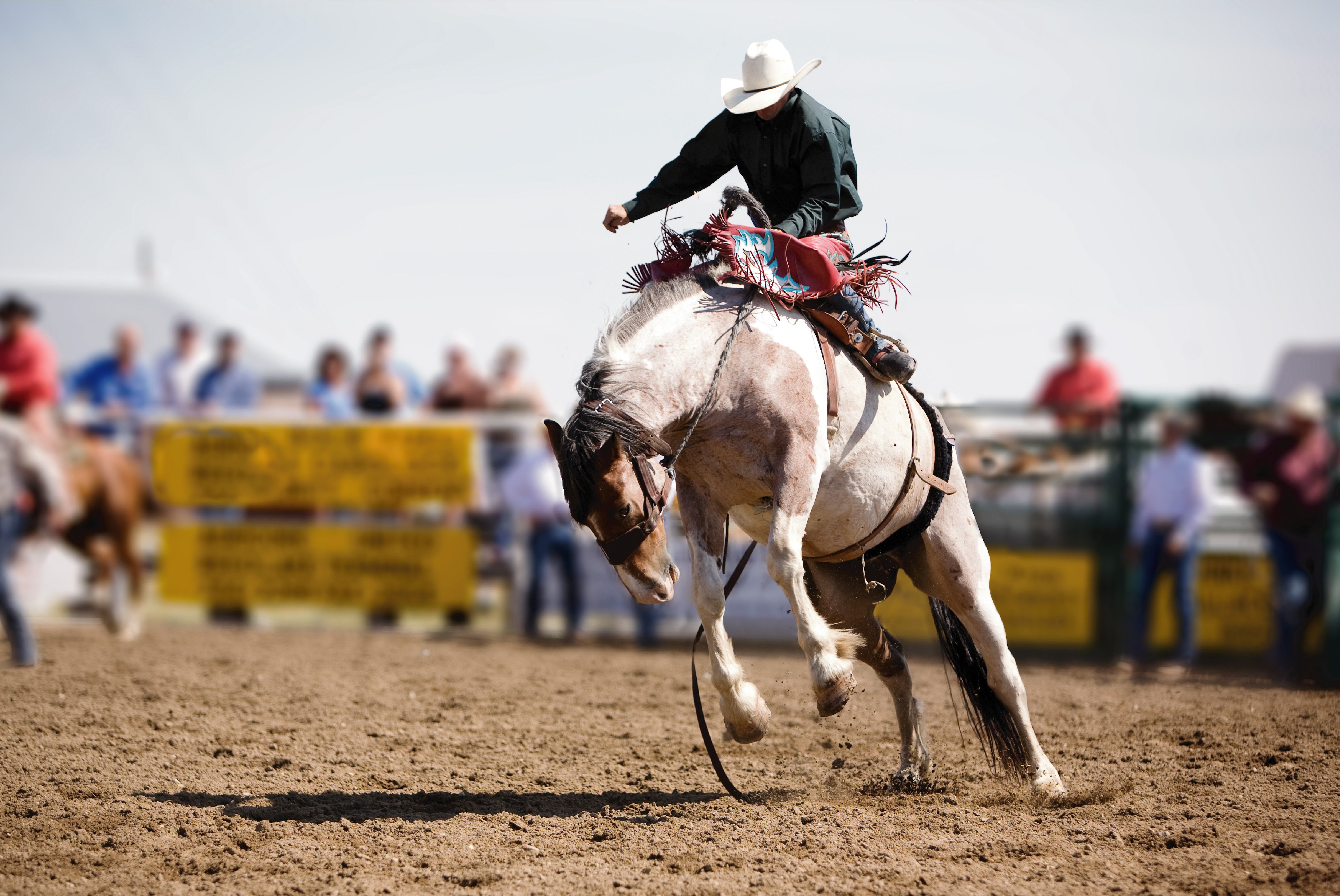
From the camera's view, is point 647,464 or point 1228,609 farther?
point 1228,609

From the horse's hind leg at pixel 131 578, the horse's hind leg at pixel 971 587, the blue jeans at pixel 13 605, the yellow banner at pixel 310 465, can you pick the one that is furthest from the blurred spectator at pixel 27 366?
the horse's hind leg at pixel 971 587

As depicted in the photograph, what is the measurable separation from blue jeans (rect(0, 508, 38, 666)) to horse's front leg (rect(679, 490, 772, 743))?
4.85 m

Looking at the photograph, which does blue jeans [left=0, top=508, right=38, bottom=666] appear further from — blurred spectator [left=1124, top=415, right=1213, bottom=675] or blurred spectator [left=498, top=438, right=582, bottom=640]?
blurred spectator [left=1124, top=415, right=1213, bottom=675]

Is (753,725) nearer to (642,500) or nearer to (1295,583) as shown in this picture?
(642,500)

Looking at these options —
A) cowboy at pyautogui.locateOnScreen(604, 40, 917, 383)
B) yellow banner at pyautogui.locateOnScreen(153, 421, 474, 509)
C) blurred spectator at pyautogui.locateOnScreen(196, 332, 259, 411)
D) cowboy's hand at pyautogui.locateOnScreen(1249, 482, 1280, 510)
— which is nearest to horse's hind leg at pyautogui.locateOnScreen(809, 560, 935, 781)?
cowboy at pyautogui.locateOnScreen(604, 40, 917, 383)

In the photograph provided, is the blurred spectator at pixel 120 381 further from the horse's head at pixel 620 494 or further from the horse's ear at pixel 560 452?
the horse's head at pixel 620 494

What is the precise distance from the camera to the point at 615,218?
4695 mm

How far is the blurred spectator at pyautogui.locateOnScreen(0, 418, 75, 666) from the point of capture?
23.9 ft

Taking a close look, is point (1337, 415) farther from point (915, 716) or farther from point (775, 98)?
point (775, 98)

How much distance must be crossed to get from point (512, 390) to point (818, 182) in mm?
6703

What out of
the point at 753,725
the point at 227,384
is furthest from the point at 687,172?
the point at 227,384

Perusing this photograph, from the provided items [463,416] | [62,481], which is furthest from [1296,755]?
[62,481]

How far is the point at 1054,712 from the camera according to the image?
6.66m

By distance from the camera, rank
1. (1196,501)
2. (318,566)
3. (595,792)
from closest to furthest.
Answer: (595,792)
(1196,501)
(318,566)
